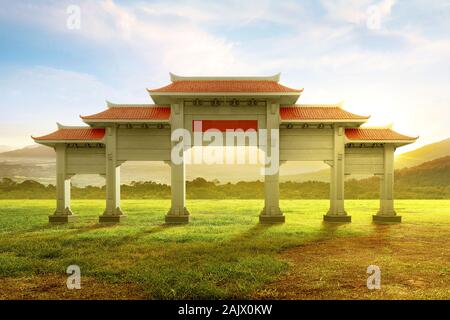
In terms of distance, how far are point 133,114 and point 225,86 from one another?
5126 millimetres

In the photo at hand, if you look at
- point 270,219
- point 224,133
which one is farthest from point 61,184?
point 270,219

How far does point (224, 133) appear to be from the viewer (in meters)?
17.8

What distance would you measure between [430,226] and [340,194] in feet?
14.9

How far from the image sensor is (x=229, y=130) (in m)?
17.8

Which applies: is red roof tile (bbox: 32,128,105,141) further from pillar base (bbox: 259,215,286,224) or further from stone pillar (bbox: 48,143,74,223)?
pillar base (bbox: 259,215,286,224)

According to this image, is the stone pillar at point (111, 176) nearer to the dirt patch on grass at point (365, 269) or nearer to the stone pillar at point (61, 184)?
the stone pillar at point (61, 184)

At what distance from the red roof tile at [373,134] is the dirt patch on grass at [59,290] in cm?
1465

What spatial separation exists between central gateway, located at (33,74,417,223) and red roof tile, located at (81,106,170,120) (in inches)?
2.1

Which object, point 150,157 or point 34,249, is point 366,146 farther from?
point 34,249

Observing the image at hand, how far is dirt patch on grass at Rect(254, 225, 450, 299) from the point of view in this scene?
22.8ft

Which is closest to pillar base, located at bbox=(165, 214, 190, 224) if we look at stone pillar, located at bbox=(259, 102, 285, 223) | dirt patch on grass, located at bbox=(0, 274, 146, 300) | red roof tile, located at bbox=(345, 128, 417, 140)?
stone pillar, located at bbox=(259, 102, 285, 223)

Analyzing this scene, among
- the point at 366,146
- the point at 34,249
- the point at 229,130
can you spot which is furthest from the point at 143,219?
the point at 366,146

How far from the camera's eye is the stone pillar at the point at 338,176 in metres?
18.0

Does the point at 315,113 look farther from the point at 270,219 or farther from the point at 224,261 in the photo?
the point at 224,261
